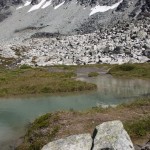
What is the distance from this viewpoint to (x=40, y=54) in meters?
127

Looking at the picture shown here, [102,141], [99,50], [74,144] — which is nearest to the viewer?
[102,141]

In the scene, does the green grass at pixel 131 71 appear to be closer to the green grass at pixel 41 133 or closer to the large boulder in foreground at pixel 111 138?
the green grass at pixel 41 133

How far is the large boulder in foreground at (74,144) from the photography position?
18.0 m

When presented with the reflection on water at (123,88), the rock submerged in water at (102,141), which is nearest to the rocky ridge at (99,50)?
the reflection on water at (123,88)

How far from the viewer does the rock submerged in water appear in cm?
1691

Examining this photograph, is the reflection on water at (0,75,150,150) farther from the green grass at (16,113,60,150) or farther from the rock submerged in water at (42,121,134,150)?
the rock submerged in water at (42,121,134,150)

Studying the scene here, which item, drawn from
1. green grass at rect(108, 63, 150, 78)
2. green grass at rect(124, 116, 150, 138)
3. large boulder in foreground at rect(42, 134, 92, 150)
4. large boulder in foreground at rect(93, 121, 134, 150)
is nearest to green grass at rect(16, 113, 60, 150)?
green grass at rect(124, 116, 150, 138)

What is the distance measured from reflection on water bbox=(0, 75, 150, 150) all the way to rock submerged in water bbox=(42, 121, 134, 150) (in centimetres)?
826

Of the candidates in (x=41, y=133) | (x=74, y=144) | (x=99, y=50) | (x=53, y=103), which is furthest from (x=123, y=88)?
(x=99, y=50)

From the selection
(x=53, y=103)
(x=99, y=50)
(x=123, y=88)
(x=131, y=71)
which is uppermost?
(x=53, y=103)

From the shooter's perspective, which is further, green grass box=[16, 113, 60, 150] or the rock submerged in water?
green grass box=[16, 113, 60, 150]

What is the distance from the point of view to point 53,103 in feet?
146

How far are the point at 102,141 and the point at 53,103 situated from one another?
27.3 meters

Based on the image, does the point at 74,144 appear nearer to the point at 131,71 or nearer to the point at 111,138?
the point at 111,138
